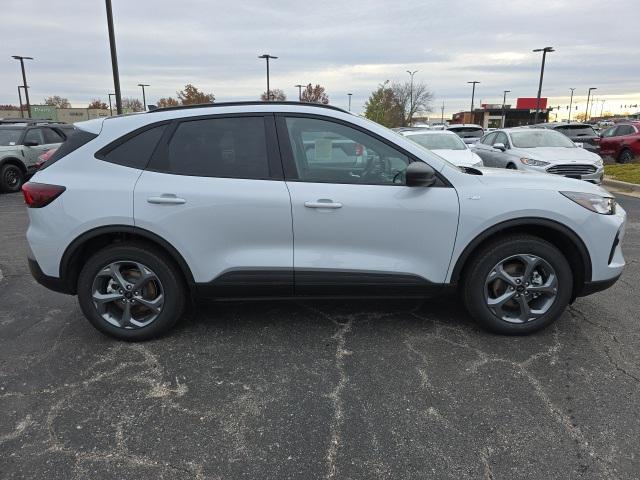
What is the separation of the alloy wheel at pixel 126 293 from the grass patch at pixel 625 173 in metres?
12.4

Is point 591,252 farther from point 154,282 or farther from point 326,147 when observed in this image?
point 154,282

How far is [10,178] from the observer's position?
12172 millimetres

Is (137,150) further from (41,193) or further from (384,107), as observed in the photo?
(384,107)

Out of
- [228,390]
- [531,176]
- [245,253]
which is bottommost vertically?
[228,390]

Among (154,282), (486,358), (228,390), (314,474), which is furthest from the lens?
(154,282)

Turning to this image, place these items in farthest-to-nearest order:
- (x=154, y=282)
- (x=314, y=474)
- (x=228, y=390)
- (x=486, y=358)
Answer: (x=154, y=282) < (x=486, y=358) < (x=228, y=390) < (x=314, y=474)

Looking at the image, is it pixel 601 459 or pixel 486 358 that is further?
pixel 486 358

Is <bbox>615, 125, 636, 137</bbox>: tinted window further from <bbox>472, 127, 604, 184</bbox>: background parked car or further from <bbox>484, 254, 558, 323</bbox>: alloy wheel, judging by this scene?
<bbox>484, 254, 558, 323</bbox>: alloy wheel

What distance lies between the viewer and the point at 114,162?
3428 mm

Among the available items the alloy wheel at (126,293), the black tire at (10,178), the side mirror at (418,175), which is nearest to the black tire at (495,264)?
A: the side mirror at (418,175)

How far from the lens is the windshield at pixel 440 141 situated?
1060 centimetres

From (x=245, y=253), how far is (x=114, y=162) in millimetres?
1134

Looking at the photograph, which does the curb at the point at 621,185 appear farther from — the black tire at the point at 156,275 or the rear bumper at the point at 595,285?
the black tire at the point at 156,275

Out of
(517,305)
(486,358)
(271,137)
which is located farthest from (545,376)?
(271,137)
